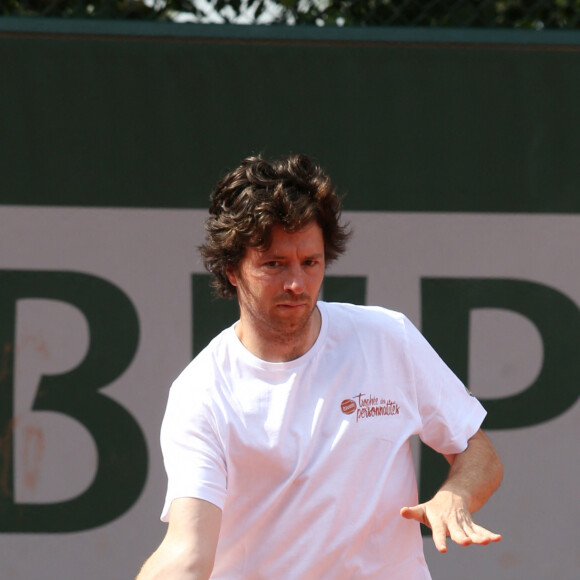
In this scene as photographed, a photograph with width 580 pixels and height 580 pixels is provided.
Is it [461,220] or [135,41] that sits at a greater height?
[135,41]

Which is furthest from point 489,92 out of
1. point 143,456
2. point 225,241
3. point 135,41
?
point 143,456

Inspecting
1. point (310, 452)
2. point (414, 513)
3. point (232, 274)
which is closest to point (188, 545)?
point (310, 452)

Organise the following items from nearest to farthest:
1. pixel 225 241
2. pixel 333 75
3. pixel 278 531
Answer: pixel 278 531 → pixel 225 241 → pixel 333 75

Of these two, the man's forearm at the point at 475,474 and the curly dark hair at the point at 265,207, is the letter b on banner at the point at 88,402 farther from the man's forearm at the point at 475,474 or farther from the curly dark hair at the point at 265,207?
the man's forearm at the point at 475,474

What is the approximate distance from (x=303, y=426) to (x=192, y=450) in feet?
0.79

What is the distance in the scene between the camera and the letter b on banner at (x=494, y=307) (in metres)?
3.33

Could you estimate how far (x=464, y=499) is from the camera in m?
1.98

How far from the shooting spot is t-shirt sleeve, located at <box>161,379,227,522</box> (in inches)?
76.8

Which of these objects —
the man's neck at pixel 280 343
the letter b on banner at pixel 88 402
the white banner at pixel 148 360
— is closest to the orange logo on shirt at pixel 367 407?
the man's neck at pixel 280 343

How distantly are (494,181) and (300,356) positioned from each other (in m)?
1.49

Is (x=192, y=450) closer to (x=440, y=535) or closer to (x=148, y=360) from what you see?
(x=440, y=535)

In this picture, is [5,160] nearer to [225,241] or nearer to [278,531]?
[225,241]

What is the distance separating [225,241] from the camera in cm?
221

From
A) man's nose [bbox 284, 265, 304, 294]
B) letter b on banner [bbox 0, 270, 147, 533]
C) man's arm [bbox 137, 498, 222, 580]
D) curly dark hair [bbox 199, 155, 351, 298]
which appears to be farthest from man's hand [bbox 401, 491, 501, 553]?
letter b on banner [bbox 0, 270, 147, 533]
